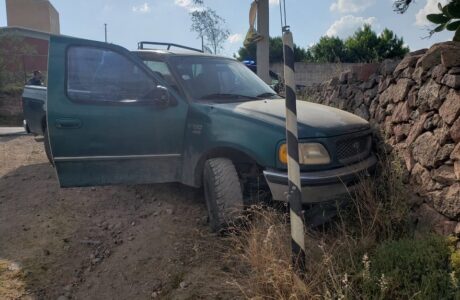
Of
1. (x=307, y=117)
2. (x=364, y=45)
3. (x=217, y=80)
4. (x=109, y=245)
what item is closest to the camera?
(x=307, y=117)

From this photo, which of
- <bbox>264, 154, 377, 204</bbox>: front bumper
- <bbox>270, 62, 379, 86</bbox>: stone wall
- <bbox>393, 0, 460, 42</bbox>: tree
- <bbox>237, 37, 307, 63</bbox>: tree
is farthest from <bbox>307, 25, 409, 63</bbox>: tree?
<bbox>264, 154, 377, 204</bbox>: front bumper

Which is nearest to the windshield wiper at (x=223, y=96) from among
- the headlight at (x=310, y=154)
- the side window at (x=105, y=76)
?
the side window at (x=105, y=76)

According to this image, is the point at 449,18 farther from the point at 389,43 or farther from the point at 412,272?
the point at 389,43

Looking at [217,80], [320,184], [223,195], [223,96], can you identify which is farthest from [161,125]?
[320,184]

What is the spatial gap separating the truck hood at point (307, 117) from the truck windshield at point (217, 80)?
1.02 feet

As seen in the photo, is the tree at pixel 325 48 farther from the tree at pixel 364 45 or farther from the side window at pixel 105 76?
the side window at pixel 105 76

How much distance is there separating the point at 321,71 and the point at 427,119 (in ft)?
37.9

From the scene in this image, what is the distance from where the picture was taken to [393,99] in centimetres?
399

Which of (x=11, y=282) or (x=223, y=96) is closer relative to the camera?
(x=11, y=282)

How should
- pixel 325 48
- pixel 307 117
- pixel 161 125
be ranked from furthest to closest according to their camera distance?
pixel 325 48
pixel 161 125
pixel 307 117

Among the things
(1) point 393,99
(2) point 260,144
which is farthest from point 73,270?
(1) point 393,99

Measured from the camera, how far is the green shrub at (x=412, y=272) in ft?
8.16

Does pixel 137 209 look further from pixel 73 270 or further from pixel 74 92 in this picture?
pixel 74 92

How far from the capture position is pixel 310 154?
3.34m
